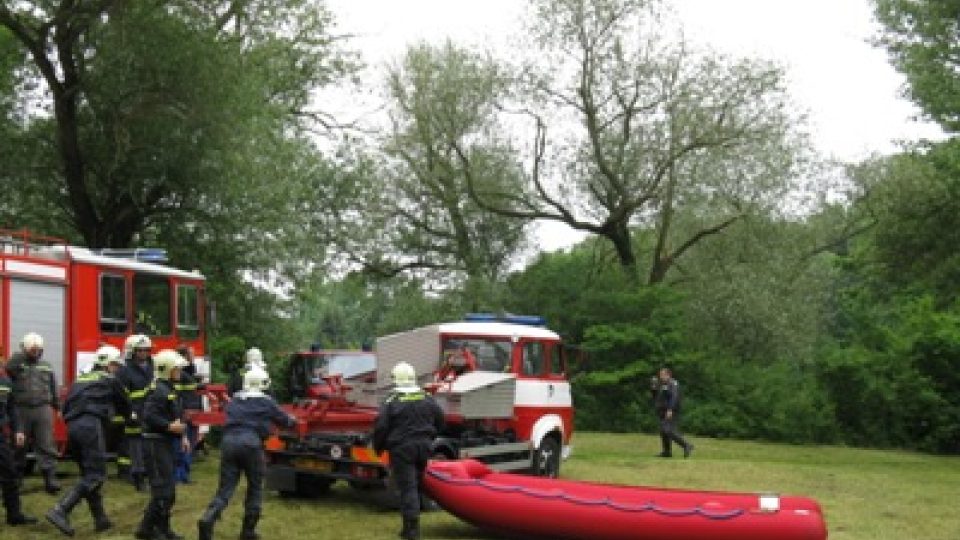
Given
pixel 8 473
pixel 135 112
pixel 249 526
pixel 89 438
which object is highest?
pixel 135 112

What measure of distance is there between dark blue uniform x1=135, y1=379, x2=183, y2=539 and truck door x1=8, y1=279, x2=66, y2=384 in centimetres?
444

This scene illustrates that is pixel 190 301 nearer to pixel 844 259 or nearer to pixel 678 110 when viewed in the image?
pixel 678 110

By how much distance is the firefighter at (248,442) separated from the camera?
1012 cm

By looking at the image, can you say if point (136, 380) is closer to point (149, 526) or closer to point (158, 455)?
point (158, 455)

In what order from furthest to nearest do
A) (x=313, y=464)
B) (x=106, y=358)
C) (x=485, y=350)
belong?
(x=485, y=350) → (x=313, y=464) → (x=106, y=358)

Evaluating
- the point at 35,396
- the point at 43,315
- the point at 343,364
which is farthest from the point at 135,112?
the point at 35,396

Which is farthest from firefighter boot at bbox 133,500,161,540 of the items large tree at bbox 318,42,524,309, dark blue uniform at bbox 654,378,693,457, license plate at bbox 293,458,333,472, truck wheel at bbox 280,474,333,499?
large tree at bbox 318,42,524,309

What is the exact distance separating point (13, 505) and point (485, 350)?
6447 millimetres

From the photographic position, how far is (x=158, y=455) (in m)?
10.1

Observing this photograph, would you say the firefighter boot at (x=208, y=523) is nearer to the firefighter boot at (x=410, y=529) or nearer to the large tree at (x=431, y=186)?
the firefighter boot at (x=410, y=529)

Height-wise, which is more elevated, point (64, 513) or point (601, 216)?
point (601, 216)

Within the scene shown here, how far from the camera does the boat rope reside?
395 inches

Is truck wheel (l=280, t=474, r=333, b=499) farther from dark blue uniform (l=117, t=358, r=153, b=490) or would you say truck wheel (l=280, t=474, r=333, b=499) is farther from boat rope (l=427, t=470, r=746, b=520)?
boat rope (l=427, t=470, r=746, b=520)

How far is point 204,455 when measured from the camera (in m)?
17.6
